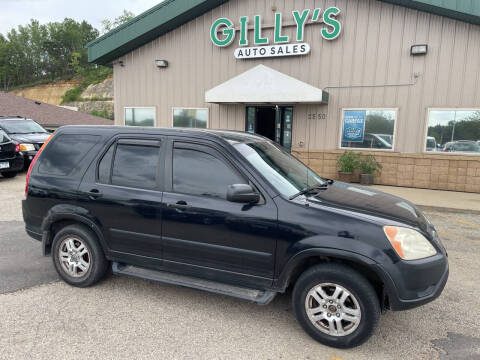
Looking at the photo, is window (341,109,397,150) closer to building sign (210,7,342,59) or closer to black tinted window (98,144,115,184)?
building sign (210,7,342,59)

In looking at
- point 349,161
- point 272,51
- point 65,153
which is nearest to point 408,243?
point 65,153

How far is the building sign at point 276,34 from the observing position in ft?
34.5

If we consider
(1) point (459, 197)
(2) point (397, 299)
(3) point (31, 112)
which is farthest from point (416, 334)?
(3) point (31, 112)

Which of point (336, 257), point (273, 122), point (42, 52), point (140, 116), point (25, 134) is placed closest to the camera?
point (336, 257)

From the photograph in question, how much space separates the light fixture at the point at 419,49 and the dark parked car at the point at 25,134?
12.4m

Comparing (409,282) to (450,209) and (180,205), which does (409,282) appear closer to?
(180,205)

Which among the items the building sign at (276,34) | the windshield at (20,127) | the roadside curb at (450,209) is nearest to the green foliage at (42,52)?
the windshield at (20,127)

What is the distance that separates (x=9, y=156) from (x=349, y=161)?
34.5 feet

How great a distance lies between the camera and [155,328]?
10.3 feet

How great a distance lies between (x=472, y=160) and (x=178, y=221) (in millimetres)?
9574

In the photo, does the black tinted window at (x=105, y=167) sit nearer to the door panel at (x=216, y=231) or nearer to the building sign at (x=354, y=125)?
the door panel at (x=216, y=231)

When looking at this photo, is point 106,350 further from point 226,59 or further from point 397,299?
point 226,59

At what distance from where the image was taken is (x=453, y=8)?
887 centimetres

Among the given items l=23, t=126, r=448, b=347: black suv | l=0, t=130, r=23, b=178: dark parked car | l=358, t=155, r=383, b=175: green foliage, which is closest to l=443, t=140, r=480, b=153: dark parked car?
l=358, t=155, r=383, b=175: green foliage
